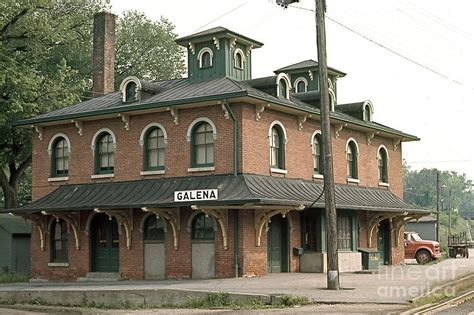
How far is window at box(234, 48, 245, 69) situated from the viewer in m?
29.2

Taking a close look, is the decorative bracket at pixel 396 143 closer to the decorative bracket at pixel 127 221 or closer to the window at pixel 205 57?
the window at pixel 205 57

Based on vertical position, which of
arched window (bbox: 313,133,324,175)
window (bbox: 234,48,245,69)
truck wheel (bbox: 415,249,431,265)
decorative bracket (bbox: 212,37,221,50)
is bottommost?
truck wheel (bbox: 415,249,431,265)

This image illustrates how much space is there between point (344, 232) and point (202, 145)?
23.9 feet

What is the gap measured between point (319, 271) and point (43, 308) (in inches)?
389

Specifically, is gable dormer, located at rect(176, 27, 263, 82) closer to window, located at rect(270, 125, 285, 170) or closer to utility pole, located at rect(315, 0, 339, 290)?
window, located at rect(270, 125, 285, 170)

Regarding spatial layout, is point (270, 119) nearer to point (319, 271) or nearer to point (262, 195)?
point (262, 195)

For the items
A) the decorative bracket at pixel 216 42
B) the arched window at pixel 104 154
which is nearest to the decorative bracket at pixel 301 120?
the decorative bracket at pixel 216 42

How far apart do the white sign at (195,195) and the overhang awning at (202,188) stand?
0.55ft

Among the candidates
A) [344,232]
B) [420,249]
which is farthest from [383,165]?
[420,249]

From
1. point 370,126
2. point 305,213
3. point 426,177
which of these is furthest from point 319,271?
point 426,177

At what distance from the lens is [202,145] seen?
Answer: 83.8 feet

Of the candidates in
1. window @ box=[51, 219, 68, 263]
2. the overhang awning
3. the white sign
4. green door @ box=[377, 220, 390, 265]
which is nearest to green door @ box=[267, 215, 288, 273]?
the overhang awning

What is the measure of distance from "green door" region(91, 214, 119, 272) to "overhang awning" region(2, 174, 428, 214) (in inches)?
52.8

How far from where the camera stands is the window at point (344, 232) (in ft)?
94.1
